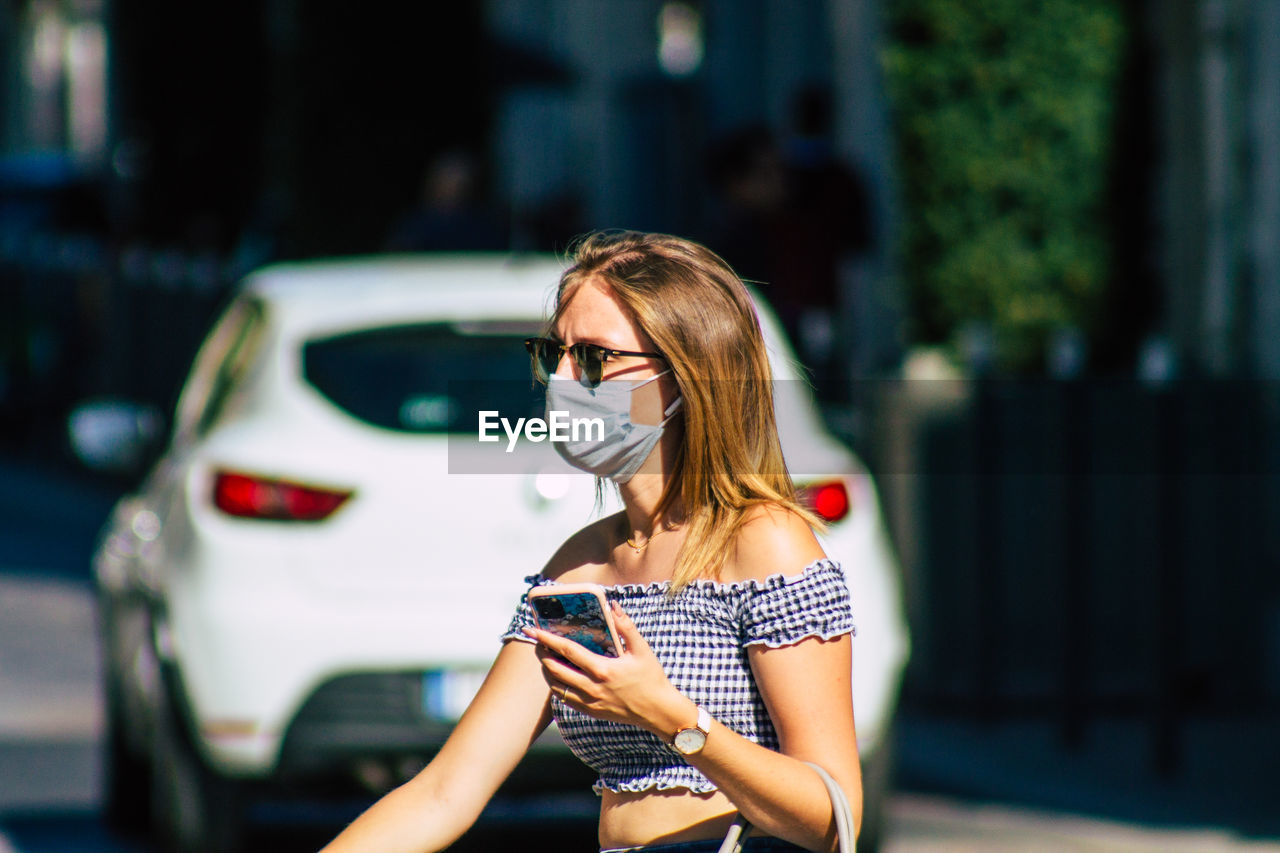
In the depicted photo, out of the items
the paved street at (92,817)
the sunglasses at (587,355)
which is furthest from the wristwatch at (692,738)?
the paved street at (92,817)

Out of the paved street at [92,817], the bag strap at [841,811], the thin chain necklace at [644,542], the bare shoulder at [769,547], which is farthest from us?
the paved street at [92,817]

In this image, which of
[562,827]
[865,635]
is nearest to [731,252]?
[562,827]

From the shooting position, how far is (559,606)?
2689mm

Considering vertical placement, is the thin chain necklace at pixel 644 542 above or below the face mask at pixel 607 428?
below

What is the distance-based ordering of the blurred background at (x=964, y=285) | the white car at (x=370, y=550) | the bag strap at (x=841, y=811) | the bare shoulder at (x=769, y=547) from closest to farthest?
1. the bag strap at (x=841, y=811)
2. the bare shoulder at (x=769, y=547)
3. the white car at (x=370, y=550)
4. the blurred background at (x=964, y=285)

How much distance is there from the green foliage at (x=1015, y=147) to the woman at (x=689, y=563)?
8.78m

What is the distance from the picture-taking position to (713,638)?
9.47 ft

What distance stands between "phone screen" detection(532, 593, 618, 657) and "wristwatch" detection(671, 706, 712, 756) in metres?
0.12

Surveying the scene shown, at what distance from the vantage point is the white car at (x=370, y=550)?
5938mm

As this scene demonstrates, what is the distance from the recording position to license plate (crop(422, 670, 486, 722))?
19.5 ft

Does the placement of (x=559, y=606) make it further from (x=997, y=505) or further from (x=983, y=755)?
(x=997, y=505)

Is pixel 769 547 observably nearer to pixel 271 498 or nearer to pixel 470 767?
pixel 470 767

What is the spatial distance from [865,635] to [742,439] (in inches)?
125

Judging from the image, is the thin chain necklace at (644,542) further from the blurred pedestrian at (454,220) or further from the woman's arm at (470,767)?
the blurred pedestrian at (454,220)
